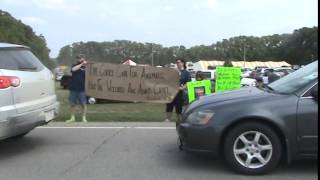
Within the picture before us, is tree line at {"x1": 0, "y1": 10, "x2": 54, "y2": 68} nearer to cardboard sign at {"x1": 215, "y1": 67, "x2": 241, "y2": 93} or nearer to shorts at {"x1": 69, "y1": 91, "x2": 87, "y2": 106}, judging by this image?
cardboard sign at {"x1": 215, "y1": 67, "x2": 241, "y2": 93}

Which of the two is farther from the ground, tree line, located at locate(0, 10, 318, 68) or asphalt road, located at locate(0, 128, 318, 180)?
tree line, located at locate(0, 10, 318, 68)

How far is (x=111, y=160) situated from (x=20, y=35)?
319 feet

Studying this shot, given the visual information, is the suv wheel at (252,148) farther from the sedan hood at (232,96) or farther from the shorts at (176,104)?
the shorts at (176,104)

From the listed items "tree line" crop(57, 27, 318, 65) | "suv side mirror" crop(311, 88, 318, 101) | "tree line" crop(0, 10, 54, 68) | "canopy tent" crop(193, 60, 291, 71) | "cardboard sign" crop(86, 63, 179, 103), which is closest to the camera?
"suv side mirror" crop(311, 88, 318, 101)

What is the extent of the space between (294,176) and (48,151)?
3529mm

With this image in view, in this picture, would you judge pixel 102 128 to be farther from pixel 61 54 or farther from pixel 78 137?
pixel 61 54

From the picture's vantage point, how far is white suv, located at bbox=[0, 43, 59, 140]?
7.12 m

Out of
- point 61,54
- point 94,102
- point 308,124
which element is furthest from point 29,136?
point 61,54

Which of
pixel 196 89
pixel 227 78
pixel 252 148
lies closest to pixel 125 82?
pixel 196 89

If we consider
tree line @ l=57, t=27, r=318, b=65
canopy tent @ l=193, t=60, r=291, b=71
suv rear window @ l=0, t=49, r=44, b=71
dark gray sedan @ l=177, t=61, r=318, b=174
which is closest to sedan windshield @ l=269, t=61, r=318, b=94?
dark gray sedan @ l=177, t=61, r=318, b=174

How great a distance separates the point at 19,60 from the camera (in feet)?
25.1

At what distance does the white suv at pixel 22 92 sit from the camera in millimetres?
7125

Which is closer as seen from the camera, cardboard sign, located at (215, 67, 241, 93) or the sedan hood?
the sedan hood

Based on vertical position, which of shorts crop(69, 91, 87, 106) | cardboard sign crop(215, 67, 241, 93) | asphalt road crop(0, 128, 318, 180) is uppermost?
cardboard sign crop(215, 67, 241, 93)
